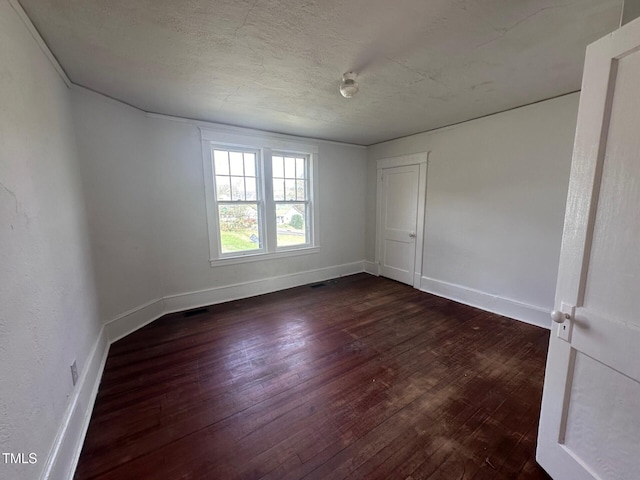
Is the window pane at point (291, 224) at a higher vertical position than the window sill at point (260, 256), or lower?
higher

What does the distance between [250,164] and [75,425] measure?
124 inches

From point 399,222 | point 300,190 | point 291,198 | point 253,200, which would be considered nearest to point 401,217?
point 399,222

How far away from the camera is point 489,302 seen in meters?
3.26

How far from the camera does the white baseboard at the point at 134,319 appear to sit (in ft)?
8.42

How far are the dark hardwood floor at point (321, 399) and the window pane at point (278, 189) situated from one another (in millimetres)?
1869

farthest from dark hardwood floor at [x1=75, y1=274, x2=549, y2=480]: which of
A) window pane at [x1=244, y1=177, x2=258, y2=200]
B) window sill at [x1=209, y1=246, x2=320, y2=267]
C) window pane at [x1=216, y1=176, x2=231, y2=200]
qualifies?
window pane at [x1=244, y1=177, x2=258, y2=200]

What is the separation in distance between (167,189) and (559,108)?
4314 mm

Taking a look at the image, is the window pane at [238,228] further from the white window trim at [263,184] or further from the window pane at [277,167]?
the window pane at [277,167]

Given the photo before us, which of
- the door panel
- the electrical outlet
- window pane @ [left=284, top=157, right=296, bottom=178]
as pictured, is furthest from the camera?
window pane @ [left=284, top=157, right=296, bottom=178]

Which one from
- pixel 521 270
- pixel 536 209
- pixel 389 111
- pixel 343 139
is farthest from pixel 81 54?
pixel 521 270

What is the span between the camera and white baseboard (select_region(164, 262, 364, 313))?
3.32 m

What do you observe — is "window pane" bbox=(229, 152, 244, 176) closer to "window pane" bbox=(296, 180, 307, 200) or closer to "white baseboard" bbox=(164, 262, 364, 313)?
"window pane" bbox=(296, 180, 307, 200)

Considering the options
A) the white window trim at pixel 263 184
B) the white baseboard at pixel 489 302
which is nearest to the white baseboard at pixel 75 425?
the white window trim at pixel 263 184

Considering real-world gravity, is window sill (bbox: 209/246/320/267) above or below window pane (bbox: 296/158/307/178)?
below
